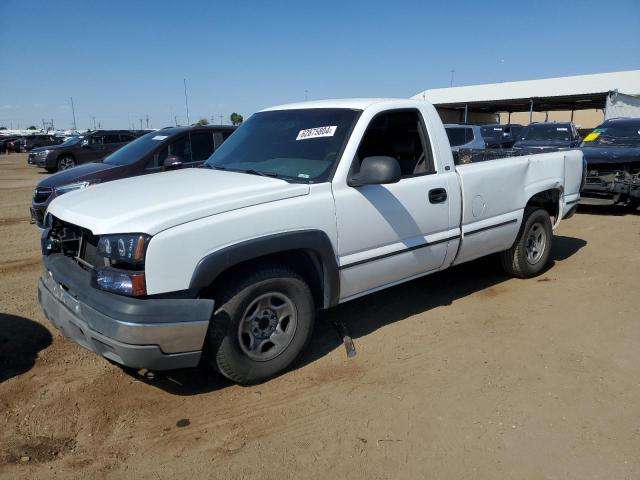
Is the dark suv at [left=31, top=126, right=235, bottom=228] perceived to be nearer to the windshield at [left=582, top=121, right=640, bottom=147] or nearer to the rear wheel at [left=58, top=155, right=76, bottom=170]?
the windshield at [left=582, top=121, right=640, bottom=147]

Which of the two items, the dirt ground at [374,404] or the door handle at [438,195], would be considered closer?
the dirt ground at [374,404]

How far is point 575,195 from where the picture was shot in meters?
6.03

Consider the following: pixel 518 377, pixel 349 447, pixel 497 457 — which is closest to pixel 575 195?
pixel 518 377

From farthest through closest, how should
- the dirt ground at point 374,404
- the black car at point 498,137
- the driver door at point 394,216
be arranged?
the black car at point 498,137 → the driver door at point 394,216 → the dirt ground at point 374,404

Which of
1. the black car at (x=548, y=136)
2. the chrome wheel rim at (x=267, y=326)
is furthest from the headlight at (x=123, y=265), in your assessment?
the black car at (x=548, y=136)

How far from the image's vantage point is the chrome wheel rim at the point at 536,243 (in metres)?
5.66

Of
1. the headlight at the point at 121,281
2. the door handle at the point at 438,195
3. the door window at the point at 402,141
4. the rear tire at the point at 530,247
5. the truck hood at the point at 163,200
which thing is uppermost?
the door window at the point at 402,141

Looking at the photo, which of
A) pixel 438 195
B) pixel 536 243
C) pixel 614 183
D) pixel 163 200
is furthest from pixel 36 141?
pixel 438 195

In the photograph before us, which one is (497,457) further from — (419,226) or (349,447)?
(419,226)

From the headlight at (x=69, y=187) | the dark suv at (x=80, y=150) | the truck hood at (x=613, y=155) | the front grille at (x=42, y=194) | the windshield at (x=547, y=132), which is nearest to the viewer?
the headlight at (x=69, y=187)

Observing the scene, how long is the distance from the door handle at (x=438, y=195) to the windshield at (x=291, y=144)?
91cm

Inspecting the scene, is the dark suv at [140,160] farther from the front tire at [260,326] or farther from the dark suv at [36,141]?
the dark suv at [36,141]

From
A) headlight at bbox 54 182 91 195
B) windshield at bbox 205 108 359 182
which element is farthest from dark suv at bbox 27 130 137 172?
windshield at bbox 205 108 359 182

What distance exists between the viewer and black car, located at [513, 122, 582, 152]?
46.1ft
